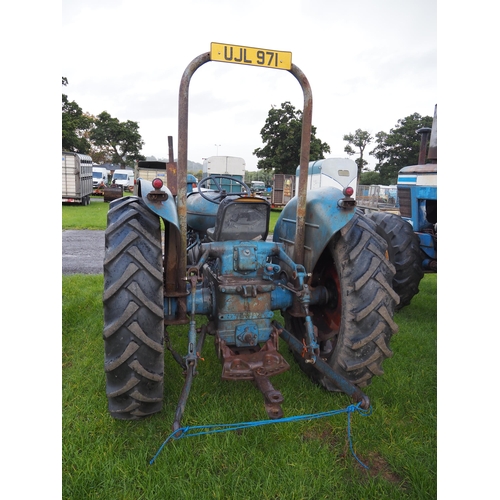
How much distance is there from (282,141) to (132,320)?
19.7 meters

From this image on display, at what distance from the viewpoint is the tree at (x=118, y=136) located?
1731 inches

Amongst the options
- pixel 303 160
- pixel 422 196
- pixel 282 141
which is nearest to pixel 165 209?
pixel 303 160

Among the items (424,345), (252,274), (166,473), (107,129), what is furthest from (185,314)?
(107,129)

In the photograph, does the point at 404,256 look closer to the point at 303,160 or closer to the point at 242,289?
the point at 303,160

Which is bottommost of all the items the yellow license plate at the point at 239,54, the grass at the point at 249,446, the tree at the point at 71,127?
the grass at the point at 249,446

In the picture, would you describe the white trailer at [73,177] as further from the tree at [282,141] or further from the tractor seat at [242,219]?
the tractor seat at [242,219]

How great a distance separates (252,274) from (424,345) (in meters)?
2.28

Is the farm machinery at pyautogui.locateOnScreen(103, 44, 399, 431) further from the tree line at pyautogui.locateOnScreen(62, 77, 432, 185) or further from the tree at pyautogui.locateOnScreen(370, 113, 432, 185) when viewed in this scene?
the tree at pyautogui.locateOnScreen(370, 113, 432, 185)

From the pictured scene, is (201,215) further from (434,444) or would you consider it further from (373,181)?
(373,181)

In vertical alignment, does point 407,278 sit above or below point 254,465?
above

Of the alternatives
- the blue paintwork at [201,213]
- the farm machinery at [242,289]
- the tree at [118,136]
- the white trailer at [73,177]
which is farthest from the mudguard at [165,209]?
the tree at [118,136]

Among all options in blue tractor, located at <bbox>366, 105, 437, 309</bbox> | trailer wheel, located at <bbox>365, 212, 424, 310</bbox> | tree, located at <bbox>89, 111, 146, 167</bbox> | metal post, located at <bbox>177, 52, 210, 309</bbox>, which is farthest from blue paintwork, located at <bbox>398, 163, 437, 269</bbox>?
tree, located at <bbox>89, 111, 146, 167</bbox>

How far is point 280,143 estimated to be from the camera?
70.0 ft

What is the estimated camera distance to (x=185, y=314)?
285cm
